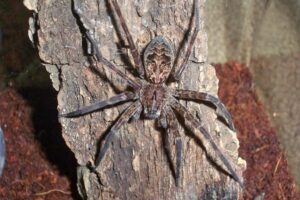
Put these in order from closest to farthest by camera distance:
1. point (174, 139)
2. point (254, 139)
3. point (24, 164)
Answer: point (174, 139) < point (24, 164) < point (254, 139)

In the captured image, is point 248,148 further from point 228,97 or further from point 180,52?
point 180,52

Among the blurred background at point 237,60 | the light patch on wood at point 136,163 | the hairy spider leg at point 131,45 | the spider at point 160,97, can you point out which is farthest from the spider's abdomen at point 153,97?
the blurred background at point 237,60

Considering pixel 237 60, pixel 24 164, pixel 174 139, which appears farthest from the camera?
pixel 237 60

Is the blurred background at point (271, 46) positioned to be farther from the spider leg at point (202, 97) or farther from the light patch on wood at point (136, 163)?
the light patch on wood at point (136, 163)

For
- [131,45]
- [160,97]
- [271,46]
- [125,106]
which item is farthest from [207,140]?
[271,46]

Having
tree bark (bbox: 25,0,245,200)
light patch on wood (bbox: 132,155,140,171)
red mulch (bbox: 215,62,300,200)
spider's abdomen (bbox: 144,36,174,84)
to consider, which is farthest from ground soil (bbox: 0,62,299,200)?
spider's abdomen (bbox: 144,36,174,84)

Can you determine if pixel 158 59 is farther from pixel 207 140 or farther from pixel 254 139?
pixel 254 139

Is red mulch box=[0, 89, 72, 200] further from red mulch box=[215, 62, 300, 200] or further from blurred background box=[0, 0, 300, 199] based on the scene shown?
red mulch box=[215, 62, 300, 200]
